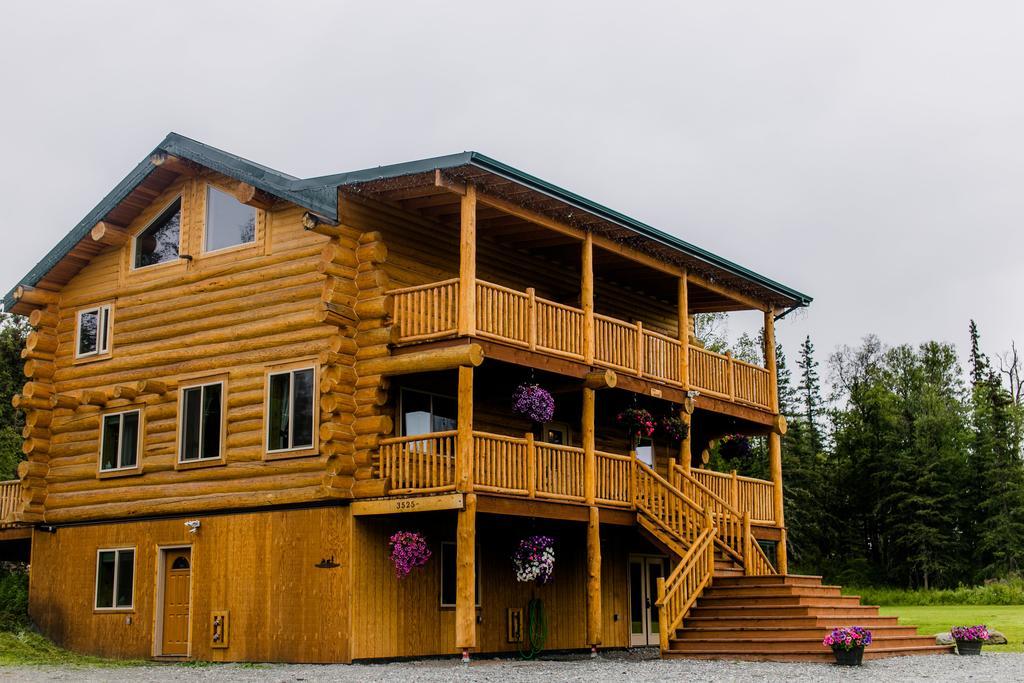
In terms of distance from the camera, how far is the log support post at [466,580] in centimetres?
2047

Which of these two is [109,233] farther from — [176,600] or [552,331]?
[552,331]

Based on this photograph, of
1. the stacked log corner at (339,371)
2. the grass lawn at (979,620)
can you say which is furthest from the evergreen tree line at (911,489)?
the stacked log corner at (339,371)

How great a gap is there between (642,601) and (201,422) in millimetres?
11164

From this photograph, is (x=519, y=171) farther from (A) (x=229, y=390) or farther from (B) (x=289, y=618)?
(B) (x=289, y=618)

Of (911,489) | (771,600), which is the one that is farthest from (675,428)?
(911,489)

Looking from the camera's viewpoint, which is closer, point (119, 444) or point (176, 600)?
point (176, 600)

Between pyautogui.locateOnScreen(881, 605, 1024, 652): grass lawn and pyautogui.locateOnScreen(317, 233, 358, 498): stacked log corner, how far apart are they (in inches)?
523

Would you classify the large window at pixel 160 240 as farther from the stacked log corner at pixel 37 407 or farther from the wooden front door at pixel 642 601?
the wooden front door at pixel 642 601

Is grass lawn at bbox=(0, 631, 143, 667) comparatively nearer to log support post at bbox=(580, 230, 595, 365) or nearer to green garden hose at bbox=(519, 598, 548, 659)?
green garden hose at bbox=(519, 598, 548, 659)

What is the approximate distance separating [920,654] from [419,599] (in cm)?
921

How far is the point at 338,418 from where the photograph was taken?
2250cm

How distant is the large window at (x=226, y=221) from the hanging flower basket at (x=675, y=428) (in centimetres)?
955

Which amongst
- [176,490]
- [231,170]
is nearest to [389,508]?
[176,490]

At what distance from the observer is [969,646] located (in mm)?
22703
